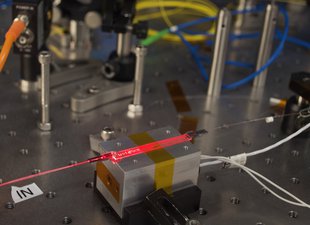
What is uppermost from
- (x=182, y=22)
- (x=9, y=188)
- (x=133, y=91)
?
(x=182, y=22)

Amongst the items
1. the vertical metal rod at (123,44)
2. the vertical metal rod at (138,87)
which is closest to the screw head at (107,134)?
the vertical metal rod at (138,87)

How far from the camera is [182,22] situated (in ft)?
5.38

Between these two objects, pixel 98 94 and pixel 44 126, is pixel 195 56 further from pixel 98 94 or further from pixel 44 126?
pixel 44 126

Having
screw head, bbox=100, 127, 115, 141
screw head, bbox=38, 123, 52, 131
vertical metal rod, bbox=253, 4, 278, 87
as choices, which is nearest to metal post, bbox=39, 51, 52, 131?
screw head, bbox=38, 123, 52, 131

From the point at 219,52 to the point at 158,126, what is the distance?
236 mm

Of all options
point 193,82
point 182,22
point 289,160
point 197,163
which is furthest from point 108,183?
point 182,22

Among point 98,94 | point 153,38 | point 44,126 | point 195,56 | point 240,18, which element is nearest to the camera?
point 44,126

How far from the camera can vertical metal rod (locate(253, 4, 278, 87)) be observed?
4.25 feet

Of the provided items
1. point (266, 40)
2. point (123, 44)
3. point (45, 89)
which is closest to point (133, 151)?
point (45, 89)

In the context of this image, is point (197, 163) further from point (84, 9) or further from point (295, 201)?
point (84, 9)

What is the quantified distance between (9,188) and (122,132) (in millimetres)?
289

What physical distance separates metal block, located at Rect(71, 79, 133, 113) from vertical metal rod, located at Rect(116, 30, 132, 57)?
0.23ft

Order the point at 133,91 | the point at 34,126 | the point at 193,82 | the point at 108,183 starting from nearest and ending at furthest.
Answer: the point at 108,183 < the point at 34,126 < the point at 133,91 < the point at 193,82

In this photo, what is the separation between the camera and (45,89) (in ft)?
3.51
